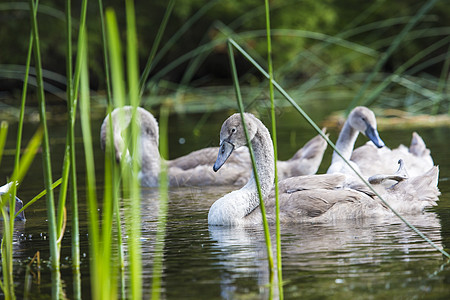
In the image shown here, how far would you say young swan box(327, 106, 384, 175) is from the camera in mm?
8469

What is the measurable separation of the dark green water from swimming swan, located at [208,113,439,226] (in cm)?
16

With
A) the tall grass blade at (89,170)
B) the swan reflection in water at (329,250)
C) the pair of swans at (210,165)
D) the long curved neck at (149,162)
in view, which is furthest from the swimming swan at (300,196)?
the long curved neck at (149,162)

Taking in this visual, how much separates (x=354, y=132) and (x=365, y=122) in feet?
1.11

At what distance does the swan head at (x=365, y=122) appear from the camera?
8742 mm

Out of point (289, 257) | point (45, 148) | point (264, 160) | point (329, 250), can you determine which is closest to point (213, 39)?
point (264, 160)

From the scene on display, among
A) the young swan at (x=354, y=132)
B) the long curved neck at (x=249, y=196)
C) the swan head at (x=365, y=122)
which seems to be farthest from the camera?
the swan head at (x=365, y=122)

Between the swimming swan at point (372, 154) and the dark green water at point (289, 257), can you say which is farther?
the swimming swan at point (372, 154)

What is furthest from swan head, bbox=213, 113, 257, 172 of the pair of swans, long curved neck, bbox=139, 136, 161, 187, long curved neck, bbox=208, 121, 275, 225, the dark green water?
long curved neck, bbox=139, 136, 161, 187

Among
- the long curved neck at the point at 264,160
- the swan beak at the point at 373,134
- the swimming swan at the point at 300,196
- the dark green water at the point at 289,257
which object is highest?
the swan beak at the point at 373,134

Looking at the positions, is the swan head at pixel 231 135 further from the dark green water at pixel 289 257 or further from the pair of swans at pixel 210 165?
the pair of swans at pixel 210 165

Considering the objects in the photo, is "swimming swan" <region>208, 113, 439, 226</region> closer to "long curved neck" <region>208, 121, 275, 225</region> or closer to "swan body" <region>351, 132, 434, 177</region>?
"long curved neck" <region>208, 121, 275, 225</region>

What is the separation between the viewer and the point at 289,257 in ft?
16.9

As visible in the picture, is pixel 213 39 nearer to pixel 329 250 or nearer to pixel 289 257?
pixel 329 250

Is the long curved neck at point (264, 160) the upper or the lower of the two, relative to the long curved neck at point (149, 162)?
lower
